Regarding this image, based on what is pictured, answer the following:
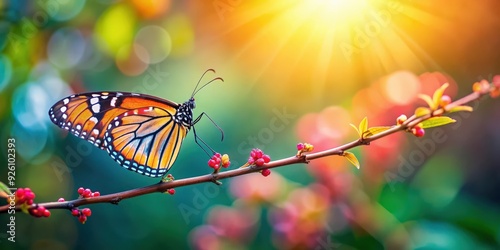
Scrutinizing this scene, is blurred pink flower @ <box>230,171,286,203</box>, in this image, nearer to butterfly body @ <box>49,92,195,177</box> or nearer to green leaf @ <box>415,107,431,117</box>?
butterfly body @ <box>49,92,195,177</box>

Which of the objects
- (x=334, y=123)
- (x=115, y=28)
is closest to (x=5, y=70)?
(x=115, y=28)

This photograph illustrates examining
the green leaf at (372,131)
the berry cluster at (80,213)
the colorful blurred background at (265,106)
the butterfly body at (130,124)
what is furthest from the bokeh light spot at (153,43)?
the green leaf at (372,131)

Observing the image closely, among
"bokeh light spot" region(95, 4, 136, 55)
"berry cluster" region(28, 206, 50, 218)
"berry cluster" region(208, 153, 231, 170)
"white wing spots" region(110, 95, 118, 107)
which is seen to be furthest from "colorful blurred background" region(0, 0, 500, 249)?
"berry cluster" region(28, 206, 50, 218)

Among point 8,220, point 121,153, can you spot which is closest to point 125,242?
point 8,220

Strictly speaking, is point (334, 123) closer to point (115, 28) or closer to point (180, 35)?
point (180, 35)

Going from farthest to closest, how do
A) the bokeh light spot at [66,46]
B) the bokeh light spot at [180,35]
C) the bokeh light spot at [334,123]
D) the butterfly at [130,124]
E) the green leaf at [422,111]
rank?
1. the bokeh light spot at [180,35]
2. the bokeh light spot at [66,46]
3. the bokeh light spot at [334,123]
4. the butterfly at [130,124]
5. the green leaf at [422,111]

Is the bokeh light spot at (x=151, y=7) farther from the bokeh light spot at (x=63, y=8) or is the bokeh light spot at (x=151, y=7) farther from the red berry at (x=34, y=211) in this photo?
the red berry at (x=34, y=211)

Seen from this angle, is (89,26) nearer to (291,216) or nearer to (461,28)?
(291,216)
